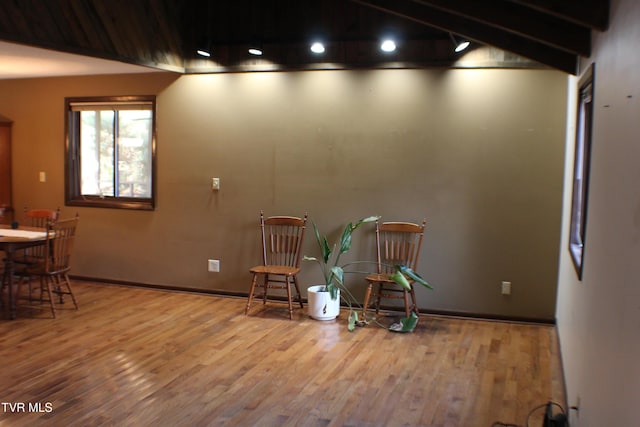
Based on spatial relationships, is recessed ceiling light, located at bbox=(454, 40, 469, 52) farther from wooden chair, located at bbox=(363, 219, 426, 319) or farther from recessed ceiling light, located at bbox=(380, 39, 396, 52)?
wooden chair, located at bbox=(363, 219, 426, 319)

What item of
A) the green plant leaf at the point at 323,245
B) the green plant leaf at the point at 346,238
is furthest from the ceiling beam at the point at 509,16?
the green plant leaf at the point at 323,245

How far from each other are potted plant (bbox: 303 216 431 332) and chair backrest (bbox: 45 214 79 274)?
2.00m

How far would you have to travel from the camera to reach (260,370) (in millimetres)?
3791

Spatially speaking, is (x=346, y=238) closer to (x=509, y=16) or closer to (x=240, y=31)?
(x=240, y=31)

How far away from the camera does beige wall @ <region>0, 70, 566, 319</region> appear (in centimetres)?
496

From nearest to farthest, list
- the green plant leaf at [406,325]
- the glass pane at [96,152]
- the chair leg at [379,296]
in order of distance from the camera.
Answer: the green plant leaf at [406,325], the chair leg at [379,296], the glass pane at [96,152]

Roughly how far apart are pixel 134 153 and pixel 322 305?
2702 millimetres

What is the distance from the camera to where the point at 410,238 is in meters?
5.22

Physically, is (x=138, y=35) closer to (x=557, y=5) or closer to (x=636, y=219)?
(x=557, y=5)

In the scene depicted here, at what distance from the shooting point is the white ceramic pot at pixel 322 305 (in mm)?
4992

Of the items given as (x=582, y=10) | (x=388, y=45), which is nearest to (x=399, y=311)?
(x=388, y=45)

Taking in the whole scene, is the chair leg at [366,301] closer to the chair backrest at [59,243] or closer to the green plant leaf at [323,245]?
the green plant leaf at [323,245]

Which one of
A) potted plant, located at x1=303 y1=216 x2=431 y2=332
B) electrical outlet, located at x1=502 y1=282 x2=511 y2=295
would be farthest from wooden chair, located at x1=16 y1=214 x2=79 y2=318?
electrical outlet, located at x1=502 y1=282 x2=511 y2=295

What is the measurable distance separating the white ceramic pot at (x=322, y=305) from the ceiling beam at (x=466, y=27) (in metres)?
2.44
